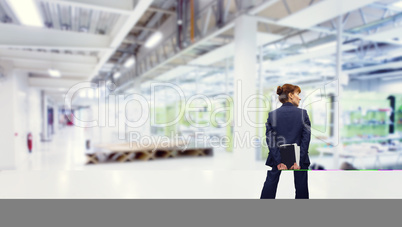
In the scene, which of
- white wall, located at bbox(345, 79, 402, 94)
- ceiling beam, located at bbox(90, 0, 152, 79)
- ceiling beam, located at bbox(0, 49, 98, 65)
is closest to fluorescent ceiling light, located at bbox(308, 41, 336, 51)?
ceiling beam, located at bbox(90, 0, 152, 79)

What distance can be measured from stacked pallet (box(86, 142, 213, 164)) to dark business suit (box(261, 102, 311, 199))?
5.20 m

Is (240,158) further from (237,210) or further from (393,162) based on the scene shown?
(393,162)

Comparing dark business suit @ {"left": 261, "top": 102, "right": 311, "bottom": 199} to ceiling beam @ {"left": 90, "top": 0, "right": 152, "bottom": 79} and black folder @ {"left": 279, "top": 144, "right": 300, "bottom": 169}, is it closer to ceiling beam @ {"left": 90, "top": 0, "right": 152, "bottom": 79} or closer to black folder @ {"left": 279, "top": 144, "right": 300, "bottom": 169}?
black folder @ {"left": 279, "top": 144, "right": 300, "bottom": 169}

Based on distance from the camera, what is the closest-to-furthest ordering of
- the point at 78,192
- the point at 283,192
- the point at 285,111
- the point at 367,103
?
the point at 285,111
the point at 283,192
the point at 78,192
the point at 367,103

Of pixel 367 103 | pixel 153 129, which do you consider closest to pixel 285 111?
pixel 367 103

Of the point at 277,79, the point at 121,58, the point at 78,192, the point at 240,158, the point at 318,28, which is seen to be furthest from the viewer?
the point at 277,79

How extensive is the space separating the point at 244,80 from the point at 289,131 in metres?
2.75

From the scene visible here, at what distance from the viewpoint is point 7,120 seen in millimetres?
5852

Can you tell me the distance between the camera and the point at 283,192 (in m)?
1.98

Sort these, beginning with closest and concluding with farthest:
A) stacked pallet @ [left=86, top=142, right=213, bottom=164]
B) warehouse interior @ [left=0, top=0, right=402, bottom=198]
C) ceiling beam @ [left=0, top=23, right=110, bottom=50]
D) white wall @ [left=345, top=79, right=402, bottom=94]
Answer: warehouse interior @ [left=0, top=0, right=402, bottom=198] < ceiling beam @ [left=0, top=23, right=110, bottom=50] < stacked pallet @ [left=86, top=142, right=213, bottom=164] < white wall @ [left=345, top=79, right=402, bottom=94]

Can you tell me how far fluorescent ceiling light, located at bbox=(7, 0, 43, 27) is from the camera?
3.14m

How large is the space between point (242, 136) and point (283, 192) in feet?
8.49

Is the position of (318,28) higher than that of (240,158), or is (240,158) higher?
(318,28)

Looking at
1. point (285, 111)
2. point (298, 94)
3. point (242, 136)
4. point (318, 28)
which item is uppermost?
point (318, 28)
